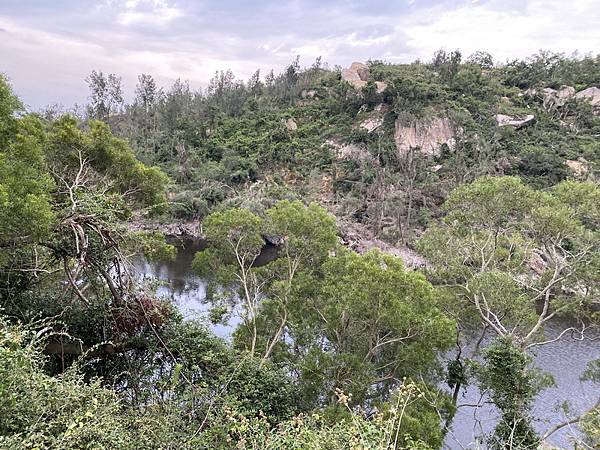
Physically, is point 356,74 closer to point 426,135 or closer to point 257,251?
point 426,135

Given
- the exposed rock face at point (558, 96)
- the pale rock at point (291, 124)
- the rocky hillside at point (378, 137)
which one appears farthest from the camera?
the pale rock at point (291, 124)

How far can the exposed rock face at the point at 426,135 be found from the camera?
3634cm

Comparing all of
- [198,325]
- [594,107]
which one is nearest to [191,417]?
[198,325]

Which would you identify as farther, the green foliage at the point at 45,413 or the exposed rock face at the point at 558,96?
the exposed rock face at the point at 558,96

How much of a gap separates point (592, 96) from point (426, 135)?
16.8m

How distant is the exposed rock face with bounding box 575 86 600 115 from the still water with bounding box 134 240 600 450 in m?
30.0

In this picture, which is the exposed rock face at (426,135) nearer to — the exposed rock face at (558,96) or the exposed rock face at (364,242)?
the exposed rock face at (364,242)

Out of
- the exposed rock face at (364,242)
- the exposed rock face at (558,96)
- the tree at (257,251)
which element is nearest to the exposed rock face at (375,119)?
the exposed rock face at (364,242)

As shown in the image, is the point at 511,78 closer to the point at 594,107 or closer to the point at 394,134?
the point at 594,107

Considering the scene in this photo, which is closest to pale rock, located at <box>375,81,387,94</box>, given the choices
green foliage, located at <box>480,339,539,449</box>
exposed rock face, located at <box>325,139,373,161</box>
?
exposed rock face, located at <box>325,139,373,161</box>

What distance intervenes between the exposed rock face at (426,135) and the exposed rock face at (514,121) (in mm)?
4201

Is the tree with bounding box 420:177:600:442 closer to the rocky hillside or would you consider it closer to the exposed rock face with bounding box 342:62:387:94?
the rocky hillside

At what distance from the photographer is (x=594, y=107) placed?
38375 millimetres

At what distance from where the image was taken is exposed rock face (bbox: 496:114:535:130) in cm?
3650
